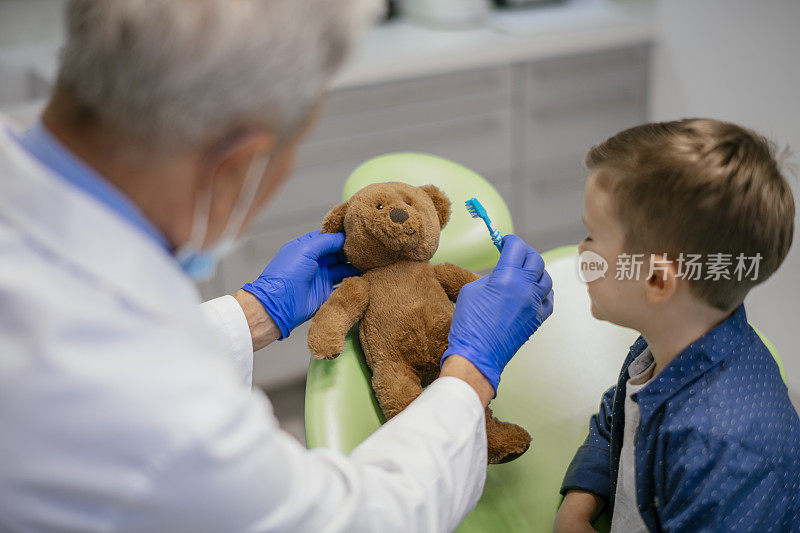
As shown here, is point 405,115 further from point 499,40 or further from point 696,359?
point 696,359

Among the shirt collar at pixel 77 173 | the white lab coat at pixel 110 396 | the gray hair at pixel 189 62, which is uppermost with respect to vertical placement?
the gray hair at pixel 189 62

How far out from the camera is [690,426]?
0.92 metres

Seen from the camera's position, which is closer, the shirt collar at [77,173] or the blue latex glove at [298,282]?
the shirt collar at [77,173]

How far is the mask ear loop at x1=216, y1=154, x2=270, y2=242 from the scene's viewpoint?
75 cm

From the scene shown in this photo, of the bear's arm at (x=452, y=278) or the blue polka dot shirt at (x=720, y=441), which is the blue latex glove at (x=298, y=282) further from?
the blue polka dot shirt at (x=720, y=441)

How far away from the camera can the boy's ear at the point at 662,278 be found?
95 cm

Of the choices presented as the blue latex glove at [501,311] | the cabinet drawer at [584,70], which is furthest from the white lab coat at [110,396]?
the cabinet drawer at [584,70]

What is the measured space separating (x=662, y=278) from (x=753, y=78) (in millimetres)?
1326

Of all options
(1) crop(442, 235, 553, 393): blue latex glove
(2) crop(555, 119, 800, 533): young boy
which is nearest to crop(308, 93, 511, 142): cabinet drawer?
(1) crop(442, 235, 553, 393): blue latex glove

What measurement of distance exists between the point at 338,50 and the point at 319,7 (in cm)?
5

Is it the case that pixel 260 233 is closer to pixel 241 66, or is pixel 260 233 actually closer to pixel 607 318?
pixel 607 318

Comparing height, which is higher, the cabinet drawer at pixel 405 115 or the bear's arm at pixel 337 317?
the bear's arm at pixel 337 317

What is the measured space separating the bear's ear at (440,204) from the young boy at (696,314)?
282 millimetres

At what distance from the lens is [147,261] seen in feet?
2.34
